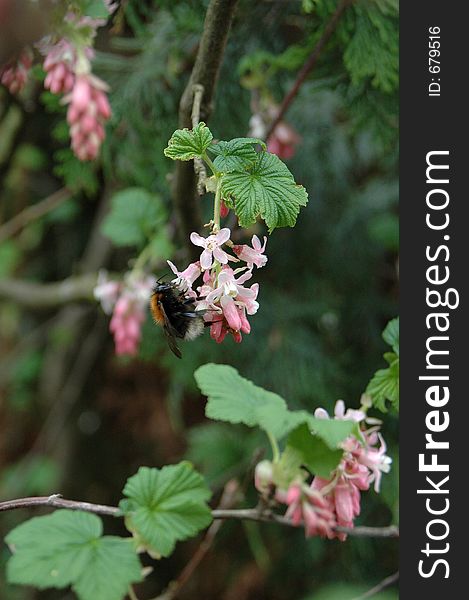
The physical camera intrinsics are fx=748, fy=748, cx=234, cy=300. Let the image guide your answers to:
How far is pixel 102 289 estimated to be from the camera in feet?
4.65

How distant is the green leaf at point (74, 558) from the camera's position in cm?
76

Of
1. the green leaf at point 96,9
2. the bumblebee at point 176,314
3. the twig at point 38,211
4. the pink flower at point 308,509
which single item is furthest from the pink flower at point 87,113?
the twig at point 38,211

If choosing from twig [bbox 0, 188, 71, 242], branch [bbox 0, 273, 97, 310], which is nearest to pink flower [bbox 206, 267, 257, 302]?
branch [bbox 0, 273, 97, 310]

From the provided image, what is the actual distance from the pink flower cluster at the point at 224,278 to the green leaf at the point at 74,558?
0.28 metres

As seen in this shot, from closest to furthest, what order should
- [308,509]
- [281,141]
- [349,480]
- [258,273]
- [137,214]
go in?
[308,509]
[349,480]
[281,141]
[137,214]
[258,273]

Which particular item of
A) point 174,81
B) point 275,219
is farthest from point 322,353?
point 275,219

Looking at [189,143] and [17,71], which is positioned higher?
[17,71]

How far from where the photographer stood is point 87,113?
1056 millimetres

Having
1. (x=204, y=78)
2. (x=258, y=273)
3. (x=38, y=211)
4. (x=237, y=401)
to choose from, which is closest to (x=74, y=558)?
(x=237, y=401)

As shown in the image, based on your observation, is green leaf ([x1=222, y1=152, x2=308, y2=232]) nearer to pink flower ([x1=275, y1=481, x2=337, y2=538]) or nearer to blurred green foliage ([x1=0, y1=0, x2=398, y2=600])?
pink flower ([x1=275, y1=481, x2=337, y2=538])

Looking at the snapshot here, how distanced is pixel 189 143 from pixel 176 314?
0.22 meters

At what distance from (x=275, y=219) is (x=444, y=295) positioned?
36 centimetres

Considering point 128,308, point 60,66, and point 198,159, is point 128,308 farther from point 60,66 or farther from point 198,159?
point 198,159

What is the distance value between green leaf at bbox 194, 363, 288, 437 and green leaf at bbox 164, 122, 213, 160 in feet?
0.74
